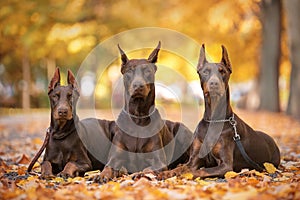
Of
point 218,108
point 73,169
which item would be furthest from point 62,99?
point 218,108

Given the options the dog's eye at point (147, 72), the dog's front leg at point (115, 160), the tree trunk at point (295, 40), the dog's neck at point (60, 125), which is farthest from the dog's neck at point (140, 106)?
the tree trunk at point (295, 40)

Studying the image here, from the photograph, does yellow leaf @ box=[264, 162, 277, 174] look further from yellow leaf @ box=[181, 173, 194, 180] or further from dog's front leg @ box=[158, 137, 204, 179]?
yellow leaf @ box=[181, 173, 194, 180]

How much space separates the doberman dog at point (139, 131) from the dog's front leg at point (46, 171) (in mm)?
724

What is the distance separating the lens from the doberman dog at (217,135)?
7.22 m

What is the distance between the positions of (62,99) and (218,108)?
79.2 inches

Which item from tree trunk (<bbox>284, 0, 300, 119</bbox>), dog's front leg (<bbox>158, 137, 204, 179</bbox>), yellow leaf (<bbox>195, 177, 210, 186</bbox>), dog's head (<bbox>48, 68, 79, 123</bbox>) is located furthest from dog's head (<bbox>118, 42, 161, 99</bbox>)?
tree trunk (<bbox>284, 0, 300, 119</bbox>)

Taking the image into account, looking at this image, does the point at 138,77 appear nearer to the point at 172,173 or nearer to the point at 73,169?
the point at 172,173

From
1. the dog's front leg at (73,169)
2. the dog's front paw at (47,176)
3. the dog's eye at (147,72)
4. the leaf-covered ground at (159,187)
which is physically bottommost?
the leaf-covered ground at (159,187)

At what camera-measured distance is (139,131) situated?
7.43 meters

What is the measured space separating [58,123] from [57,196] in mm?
1995

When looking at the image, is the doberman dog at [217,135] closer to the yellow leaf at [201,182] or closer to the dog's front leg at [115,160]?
the yellow leaf at [201,182]

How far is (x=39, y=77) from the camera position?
44156mm

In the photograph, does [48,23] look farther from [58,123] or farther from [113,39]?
[58,123]

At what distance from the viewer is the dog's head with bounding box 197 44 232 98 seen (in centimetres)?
716
